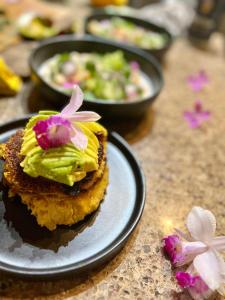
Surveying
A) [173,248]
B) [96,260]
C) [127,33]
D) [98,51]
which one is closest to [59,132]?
[96,260]

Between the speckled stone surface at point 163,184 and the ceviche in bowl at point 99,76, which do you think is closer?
the speckled stone surface at point 163,184

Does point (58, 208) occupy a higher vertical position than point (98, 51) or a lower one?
higher

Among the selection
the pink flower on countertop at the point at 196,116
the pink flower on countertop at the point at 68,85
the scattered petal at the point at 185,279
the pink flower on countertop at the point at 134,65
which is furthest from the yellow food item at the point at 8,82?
the scattered petal at the point at 185,279

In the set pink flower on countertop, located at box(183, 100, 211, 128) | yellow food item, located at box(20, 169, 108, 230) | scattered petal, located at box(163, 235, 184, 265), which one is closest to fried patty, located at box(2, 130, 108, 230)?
yellow food item, located at box(20, 169, 108, 230)

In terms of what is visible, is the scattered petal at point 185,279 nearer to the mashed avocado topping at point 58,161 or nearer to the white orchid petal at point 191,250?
the white orchid petal at point 191,250

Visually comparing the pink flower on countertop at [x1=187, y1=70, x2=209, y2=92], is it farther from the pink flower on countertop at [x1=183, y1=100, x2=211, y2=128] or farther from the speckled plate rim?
the speckled plate rim

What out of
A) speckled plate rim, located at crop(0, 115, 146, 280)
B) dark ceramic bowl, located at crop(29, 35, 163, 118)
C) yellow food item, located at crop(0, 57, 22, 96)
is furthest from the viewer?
yellow food item, located at crop(0, 57, 22, 96)

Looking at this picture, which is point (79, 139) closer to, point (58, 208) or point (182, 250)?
point (58, 208)
